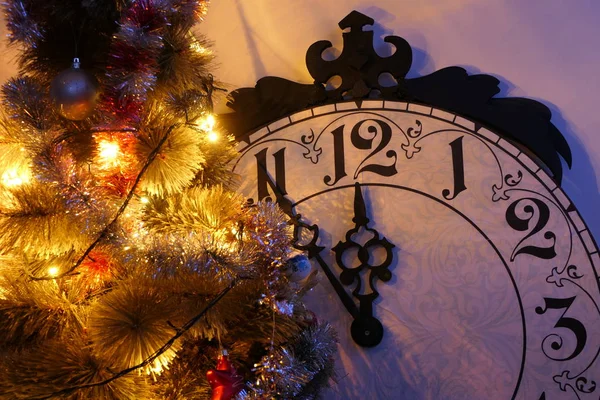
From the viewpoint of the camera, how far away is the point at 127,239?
712 mm

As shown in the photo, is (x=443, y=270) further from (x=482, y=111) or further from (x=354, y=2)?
(x=354, y=2)

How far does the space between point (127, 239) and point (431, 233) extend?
560mm

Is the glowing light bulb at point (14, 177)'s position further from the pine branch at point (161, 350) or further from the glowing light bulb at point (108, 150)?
the pine branch at point (161, 350)

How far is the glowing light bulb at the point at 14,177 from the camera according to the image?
800 millimetres

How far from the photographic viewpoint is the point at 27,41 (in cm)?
77

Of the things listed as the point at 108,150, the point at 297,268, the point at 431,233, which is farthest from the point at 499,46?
the point at 108,150

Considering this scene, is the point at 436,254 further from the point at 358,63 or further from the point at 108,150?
the point at 108,150

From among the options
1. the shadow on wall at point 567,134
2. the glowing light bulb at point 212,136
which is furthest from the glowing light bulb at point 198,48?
the shadow on wall at point 567,134

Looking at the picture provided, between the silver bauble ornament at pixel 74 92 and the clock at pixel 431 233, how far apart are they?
44 centimetres

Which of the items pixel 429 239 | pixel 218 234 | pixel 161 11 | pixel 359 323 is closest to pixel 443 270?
pixel 429 239

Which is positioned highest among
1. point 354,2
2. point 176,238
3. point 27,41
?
point 354,2

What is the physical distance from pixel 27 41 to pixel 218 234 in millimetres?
356

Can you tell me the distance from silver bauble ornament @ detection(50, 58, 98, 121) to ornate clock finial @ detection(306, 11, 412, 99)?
1.64 ft

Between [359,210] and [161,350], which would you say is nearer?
[161,350]
